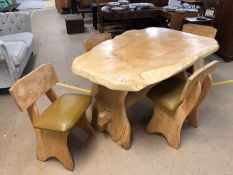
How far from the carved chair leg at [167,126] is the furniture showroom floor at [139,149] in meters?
0.08

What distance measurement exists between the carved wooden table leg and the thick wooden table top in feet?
0.90

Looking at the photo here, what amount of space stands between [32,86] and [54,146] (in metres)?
0.51

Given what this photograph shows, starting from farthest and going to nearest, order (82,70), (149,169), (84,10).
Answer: (84,10)
(149,169)
(82,70)

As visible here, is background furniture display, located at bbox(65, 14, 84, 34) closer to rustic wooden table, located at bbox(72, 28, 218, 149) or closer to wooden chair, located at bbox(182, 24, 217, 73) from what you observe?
wooden chair, located at bbox(182, 24, 217, 73)

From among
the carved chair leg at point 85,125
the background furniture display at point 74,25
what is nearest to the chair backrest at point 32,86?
the carved chair leg at point 85,125

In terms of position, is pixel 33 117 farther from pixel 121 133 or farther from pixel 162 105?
pixel 162 105

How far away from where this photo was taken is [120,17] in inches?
165

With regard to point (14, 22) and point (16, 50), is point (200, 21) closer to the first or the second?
point (16, 50)

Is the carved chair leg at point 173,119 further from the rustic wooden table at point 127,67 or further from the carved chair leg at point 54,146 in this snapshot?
the carved chair leg at point 54,146

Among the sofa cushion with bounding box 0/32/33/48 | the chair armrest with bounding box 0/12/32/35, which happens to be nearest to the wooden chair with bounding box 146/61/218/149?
the sofa cushion with bounding box 0/32/33/48

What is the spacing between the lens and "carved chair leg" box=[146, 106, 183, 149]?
6.17 ft

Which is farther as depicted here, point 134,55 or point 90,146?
point 90,146

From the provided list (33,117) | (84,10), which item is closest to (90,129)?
(33,117)

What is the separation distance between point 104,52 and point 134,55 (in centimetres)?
28
